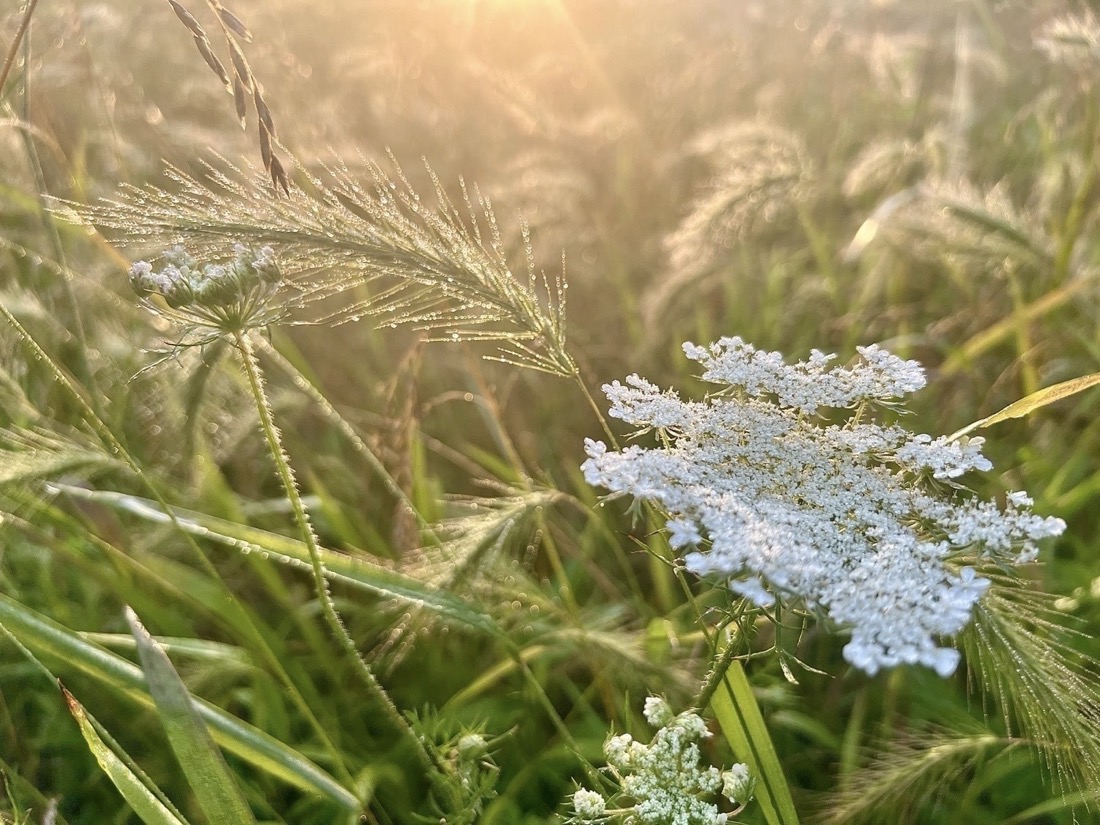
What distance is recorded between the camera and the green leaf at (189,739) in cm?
102

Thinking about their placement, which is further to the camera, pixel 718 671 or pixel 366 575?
pixel 366 575

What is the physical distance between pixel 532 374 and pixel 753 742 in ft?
6.09

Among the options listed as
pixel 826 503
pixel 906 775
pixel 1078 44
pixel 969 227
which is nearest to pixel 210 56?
pixel 826 503

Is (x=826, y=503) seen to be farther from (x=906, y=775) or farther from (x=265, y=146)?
(x=265, y=146)

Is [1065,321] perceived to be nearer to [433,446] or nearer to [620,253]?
[620,253]

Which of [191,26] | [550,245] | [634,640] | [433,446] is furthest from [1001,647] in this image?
[550,245]

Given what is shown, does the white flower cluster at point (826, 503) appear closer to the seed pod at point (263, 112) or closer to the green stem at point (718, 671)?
the green stem at point (718, 671)

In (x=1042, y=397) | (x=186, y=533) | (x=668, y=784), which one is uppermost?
(x=1042, y=397)

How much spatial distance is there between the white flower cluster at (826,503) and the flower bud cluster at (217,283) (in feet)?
1.67

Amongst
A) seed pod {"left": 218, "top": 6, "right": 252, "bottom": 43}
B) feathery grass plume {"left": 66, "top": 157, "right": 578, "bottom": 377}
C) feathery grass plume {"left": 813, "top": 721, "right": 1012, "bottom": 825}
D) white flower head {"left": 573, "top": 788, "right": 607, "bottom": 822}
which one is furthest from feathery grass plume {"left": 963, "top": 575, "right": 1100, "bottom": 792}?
seed pod {"left": 218, "top": 6, "right": 252, "bottom": 43}

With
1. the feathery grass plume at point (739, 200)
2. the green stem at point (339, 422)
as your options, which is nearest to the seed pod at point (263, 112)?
the green stem at point (339, 422)

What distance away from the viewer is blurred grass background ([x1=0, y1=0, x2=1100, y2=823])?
5.59ft

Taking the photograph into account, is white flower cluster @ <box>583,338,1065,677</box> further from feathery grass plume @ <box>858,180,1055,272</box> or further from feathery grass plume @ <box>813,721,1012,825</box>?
feathery grass plume @ <box>858,180,1055,272</box>

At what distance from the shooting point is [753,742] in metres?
1.21
